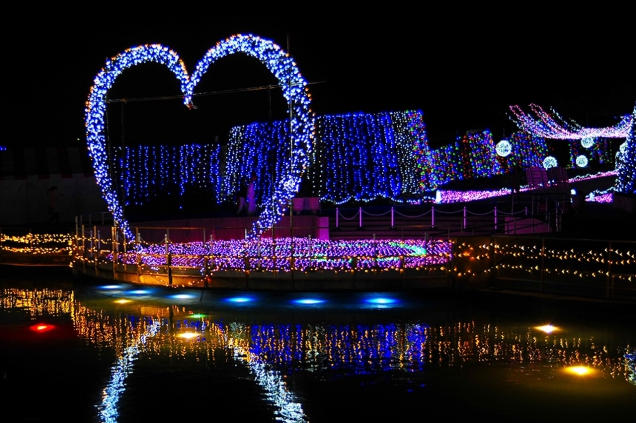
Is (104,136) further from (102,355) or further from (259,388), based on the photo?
(259,388)

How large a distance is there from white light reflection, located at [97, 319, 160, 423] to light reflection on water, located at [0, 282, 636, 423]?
21 millimetres

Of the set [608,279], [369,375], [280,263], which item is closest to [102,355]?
[369,375]

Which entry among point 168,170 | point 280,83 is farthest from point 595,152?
point 280,83

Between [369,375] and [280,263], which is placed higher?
[280,263]

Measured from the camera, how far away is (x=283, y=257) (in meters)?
15.9

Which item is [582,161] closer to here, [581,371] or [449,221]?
[449,221]

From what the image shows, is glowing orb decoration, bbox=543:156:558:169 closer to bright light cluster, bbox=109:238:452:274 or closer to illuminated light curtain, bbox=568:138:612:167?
illuminated light curtain, bbox=568:138:612:167

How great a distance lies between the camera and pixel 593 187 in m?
34.8

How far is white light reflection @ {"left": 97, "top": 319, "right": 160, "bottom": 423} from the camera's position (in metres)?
7.82

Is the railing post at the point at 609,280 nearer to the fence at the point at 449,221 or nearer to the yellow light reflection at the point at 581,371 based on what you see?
the yellow light reflection at the point at 581,371

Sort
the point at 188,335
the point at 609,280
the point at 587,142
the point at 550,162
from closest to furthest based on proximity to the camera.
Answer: the point at 188,335 < the point at 609,280 < the point at 550,162 < the point at 587,142

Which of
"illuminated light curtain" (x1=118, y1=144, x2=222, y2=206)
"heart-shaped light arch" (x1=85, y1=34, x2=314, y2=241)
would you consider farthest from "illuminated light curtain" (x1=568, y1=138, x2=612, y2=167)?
"heart-shaped light arch" (x1=85, y1=34, x2=314, y2=241)

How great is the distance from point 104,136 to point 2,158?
11.5 m

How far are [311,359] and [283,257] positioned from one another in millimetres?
5764
